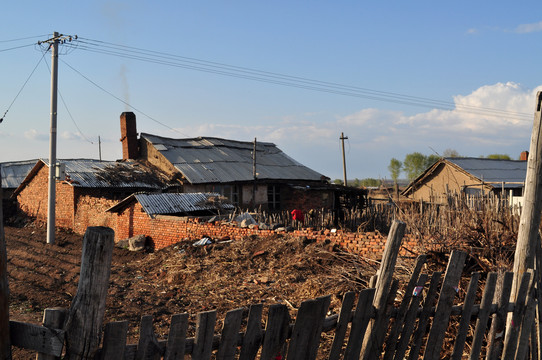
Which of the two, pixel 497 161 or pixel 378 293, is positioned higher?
pixel 497 161

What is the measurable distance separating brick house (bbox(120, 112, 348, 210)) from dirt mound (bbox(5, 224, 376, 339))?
34.2 ft

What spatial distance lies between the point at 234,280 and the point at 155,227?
6.84 meters

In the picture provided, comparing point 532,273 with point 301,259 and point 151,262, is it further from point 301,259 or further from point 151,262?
point 151,262

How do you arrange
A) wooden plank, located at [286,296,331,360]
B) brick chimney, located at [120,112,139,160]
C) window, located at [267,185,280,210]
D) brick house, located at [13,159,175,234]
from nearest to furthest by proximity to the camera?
1. wooden plank, located at [286,296,331,360]
2. brick house, located at [13,159,175,234]
3. brick chimney, located at [120,112,139,160]
4. window, located at [267,185,280,210]

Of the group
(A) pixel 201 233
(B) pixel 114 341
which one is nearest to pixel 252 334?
(B) pixel 114 341

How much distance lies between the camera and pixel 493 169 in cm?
2680

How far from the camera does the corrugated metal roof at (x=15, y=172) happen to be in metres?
29.2

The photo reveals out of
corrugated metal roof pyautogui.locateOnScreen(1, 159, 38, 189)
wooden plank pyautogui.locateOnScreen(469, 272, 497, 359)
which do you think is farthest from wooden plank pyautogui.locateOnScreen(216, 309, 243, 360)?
corrugated metal roof pyautogui.locateOnScreen(1, 159, 38, 189)

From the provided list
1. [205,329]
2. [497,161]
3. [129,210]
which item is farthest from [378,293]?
[497,161]

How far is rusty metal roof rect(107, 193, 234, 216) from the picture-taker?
650 inches

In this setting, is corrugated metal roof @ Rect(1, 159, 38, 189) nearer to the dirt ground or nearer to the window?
the window

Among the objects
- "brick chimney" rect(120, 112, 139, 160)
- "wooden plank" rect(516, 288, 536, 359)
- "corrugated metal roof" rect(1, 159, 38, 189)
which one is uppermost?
"brick chimney" rect(120, 112, 139, 160)

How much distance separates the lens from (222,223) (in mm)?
13781

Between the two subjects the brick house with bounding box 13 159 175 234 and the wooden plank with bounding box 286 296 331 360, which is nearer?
the wooden plank with bounding box 286 296 331 360
